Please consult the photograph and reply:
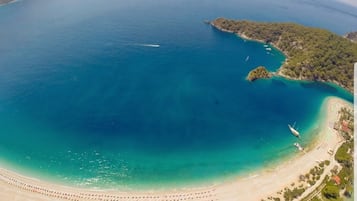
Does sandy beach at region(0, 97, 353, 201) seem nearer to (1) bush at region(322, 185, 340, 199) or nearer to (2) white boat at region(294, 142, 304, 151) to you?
(2) white boat at region(294, 142, 304, 151)

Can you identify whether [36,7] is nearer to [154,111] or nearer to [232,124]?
[154,111]

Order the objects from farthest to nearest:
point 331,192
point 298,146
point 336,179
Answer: point 298,146
point 336,179
point 331,192

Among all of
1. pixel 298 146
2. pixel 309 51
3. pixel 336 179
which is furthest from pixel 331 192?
pixel 309 51

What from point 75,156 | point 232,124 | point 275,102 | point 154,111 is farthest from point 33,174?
point 275,102

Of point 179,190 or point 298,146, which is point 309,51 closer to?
point 298,146

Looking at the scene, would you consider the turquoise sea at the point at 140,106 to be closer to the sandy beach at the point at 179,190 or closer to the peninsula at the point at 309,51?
the sandy beach at the point at 179,190

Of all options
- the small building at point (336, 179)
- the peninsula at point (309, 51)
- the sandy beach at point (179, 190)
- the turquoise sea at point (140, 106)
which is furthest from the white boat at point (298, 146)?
the peninsula at point (309, 51)
